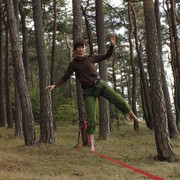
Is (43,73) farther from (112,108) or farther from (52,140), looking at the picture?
(112,108)

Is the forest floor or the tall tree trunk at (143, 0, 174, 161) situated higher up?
the tall tree trunk at (143, 0, 174, 161)

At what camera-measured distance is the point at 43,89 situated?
11.5 meters

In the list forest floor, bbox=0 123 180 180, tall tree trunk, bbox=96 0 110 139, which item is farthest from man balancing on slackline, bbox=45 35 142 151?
tall tree trunk, bbox=96 0 110 139

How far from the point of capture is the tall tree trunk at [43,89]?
11344mm

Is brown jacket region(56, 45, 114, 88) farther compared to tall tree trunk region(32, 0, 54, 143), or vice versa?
tall tree trunk region(32, 0, 54, 143)

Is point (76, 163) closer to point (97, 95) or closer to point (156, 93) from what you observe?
point (156, 93)

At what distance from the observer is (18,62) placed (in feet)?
33.9

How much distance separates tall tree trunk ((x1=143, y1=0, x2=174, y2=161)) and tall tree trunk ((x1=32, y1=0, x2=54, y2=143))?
457 cm

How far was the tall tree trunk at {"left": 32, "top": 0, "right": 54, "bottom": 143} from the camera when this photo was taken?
37.2 ft

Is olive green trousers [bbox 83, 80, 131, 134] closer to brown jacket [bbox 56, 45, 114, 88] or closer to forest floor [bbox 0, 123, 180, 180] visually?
brown jacket [bbox 56, 45, 114, 88]

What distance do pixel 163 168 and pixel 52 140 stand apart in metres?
5.06

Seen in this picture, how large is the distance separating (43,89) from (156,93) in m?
4.92

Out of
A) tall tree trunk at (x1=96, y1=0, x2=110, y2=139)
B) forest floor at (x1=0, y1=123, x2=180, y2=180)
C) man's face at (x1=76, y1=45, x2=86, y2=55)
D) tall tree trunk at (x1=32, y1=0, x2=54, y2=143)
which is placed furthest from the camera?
tall tree trunk at (x1=96, y1=0, x2=110, y2=139)

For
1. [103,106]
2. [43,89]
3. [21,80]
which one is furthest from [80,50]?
[103,106]
